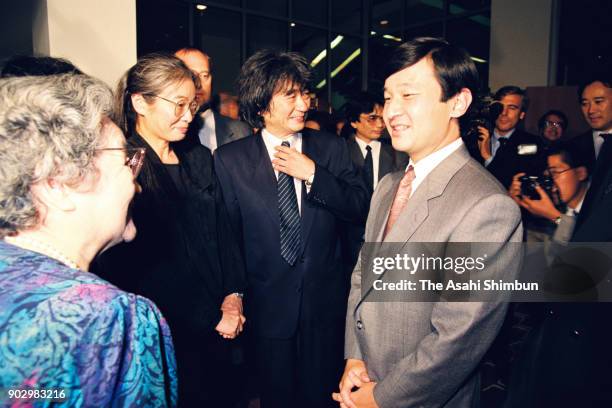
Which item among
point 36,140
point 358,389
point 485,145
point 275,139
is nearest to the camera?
point 36,140

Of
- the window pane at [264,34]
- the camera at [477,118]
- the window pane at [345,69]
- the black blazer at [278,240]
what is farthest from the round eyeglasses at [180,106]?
the window pane at [345,69]

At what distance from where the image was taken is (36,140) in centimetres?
78

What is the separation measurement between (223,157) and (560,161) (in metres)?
1.72

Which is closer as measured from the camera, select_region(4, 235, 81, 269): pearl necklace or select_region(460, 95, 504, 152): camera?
select_region(4, 235, 81, 269): pearl necklace

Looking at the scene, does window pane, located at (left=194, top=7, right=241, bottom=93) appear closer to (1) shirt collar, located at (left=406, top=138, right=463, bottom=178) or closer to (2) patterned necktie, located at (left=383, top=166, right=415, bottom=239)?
(2) patterned necktie, located at (left=383, top=166, right=415, bottom=239)

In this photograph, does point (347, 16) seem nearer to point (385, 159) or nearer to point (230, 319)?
point (385, 159)

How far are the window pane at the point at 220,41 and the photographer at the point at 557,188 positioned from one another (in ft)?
→ 20.3

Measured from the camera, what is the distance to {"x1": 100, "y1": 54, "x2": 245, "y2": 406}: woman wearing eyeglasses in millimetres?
1650

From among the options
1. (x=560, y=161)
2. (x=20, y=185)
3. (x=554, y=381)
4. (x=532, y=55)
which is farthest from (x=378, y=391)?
(x=532, y=55)

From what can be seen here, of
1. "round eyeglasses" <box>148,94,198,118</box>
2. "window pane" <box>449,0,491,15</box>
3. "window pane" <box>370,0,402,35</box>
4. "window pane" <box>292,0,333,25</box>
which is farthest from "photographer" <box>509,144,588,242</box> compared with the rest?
"window pane" <box>370,0,402,35</box>

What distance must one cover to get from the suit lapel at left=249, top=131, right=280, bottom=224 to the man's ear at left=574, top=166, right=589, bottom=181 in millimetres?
1495

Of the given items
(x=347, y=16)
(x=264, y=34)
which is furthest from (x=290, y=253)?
(x=347, y=16)

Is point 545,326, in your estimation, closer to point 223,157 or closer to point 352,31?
point 223,157

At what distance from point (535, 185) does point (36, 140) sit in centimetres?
214
